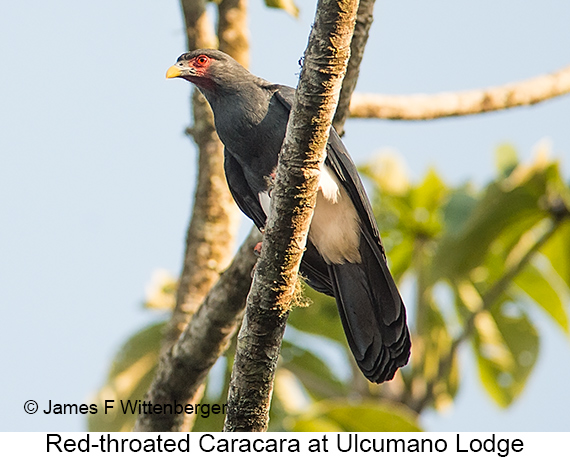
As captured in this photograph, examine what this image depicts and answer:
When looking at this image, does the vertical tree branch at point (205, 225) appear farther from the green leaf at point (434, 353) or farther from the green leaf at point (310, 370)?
the green leaf at point (434, 353)

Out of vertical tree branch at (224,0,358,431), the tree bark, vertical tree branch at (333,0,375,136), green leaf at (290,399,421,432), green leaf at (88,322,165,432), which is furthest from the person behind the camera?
green leaf at (88,322,165,432)

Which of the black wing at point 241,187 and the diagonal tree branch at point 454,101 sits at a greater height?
the diagonal tree branch at point 454,101

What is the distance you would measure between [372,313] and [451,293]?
3.68 m

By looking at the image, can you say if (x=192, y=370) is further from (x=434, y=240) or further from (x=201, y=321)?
(x=434, y=240)

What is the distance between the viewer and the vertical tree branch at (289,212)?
280 cm

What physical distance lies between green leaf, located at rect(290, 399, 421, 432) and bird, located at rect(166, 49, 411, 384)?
3.26ft

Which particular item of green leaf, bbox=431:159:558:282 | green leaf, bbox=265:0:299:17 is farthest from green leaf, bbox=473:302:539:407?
green leaf, bbox=265:0:299:17

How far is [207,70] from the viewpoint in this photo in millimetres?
4488

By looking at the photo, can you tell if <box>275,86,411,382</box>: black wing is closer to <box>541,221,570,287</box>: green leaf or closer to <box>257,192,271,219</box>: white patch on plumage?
<box>257,192,271,219</box>: white patch on plumage

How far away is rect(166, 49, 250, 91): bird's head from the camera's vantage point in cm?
441

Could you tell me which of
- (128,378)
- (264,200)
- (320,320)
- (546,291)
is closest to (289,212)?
(264,200)

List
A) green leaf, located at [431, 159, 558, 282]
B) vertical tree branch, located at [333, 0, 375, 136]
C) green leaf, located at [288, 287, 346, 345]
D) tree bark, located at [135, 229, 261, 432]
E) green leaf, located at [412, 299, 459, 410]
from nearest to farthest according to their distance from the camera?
vertical tree branch, located at [333, 0, 375, 136]
tree bark, located at [135, 229, 261, 432]
green leaf, located at [431, 159, 558, 282]
green leaf, located at [412, 299, 459, 410]
green leaf, located at [288, 287, 346, 345]

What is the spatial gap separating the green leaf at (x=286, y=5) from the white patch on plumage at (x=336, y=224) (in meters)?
1.14

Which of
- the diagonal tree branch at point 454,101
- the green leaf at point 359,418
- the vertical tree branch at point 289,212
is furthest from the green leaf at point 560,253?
the vertical tree branch at point 289,212
